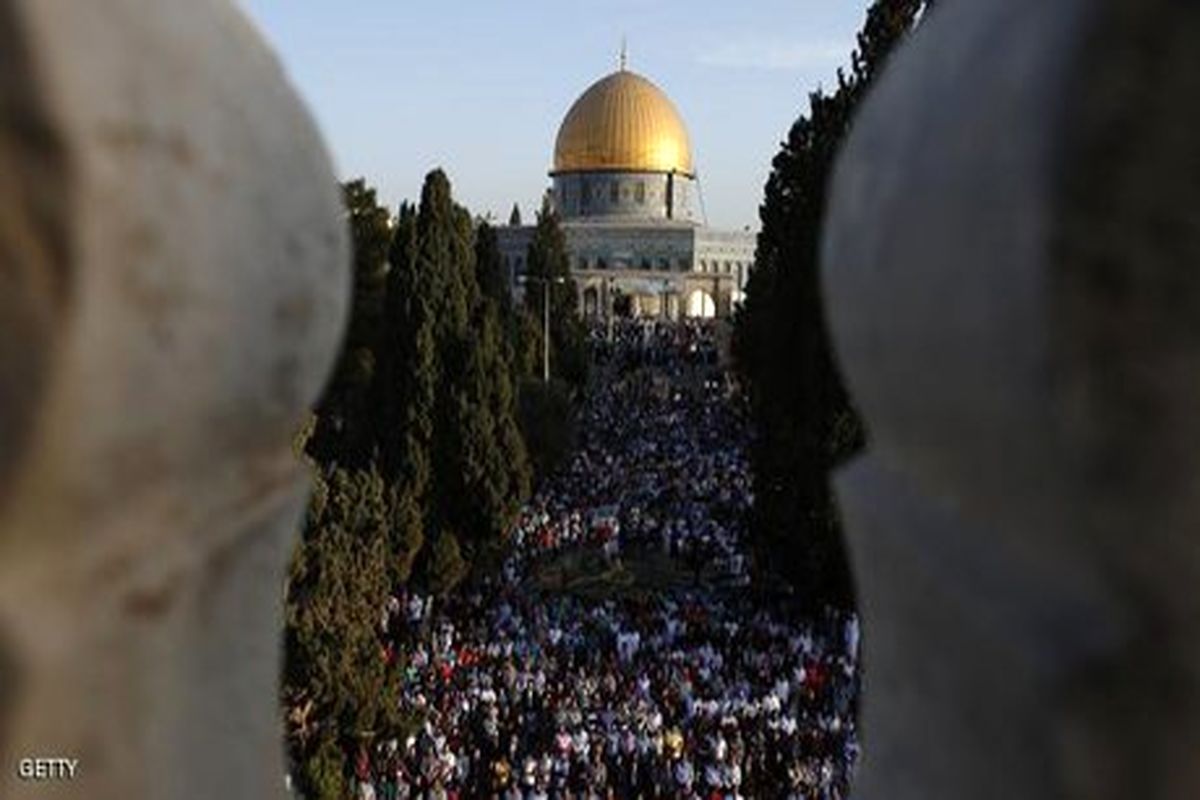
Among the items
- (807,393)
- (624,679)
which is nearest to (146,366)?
(624,679)

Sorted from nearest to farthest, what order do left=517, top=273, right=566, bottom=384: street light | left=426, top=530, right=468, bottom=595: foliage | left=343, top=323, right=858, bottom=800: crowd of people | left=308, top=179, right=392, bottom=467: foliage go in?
1. left=343, top=323, right=858, bottom=800: crowd of people
2. left=426, top=530, right=468, bottom=595: foliage
3. left=308, top=179, right=392, bottom=467: foliage
4. left=517, top=273, right=566, bottom=384: street light

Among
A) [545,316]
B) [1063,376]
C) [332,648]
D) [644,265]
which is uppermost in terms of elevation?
[644,265]

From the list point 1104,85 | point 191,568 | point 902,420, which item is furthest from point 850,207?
point 191,568

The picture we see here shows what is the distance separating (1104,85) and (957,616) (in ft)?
1.52

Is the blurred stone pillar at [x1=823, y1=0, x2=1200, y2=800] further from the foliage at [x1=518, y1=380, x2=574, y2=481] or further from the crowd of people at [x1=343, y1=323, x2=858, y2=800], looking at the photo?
the foliage at [x1=518, y1=380, x2=574, y2=481]

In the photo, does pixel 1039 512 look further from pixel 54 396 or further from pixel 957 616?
pixel 54 396

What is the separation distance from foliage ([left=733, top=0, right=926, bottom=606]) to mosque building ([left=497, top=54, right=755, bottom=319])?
53.5 metres

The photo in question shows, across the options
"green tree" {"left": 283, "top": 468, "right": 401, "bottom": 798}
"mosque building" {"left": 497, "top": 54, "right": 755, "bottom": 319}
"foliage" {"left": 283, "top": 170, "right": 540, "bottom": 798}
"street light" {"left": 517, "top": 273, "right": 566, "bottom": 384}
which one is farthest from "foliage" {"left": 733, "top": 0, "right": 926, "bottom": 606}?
"mosque building" {"left": 497, "top": 54, "right": 755, "bottom": 319}

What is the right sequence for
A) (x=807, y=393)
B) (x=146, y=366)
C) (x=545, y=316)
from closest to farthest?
1. (x=146, y=366)
2. (x=807, y=393)
3. (x=545, y=316)

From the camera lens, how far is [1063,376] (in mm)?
1207

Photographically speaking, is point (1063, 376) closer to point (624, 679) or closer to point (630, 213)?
point (624, 679)

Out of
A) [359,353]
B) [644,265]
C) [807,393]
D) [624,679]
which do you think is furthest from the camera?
[644,265]

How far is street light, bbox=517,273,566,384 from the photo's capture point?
41375mm

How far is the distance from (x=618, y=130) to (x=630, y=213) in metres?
5.17
